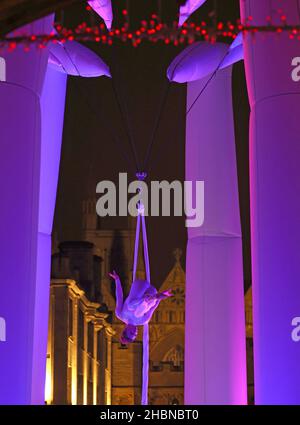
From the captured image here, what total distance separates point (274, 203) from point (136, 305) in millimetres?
2217

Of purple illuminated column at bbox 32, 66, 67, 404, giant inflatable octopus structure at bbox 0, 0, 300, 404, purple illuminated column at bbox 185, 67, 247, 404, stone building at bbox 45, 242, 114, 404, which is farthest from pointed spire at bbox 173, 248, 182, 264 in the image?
giant inflatable octopus structure at bbox 0, 0, 300, 404

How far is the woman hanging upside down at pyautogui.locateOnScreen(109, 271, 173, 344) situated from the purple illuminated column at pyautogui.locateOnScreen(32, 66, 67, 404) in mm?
933

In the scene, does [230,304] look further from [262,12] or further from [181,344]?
[181,344]

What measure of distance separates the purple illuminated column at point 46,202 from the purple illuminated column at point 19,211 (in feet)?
4.64

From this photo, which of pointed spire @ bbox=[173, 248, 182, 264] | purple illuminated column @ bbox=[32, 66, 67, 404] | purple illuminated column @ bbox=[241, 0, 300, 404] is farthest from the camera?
pointed spire @ bbox=[173, 248, 182, 264]

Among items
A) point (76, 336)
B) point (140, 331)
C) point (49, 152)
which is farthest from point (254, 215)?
point (140, 331)

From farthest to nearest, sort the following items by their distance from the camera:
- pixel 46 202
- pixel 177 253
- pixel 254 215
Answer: pixel 177 253 < pixel 46 202 < pixel 254 215

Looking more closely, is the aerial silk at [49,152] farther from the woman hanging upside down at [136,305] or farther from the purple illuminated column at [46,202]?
the woman hanging upside down at [136,305]

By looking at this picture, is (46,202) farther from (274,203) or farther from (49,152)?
(274,203)

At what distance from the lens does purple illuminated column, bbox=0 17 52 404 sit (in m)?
8.24

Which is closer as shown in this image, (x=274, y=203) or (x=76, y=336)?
(x=274, y=203)

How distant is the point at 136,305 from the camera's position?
32.1 feet

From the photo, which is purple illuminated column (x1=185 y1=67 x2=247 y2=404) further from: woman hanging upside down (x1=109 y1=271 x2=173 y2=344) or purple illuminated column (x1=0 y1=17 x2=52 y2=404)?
purple illuminated column (x1=0 y1=17 x2=52 y2=404)

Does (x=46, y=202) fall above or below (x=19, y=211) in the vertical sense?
above
